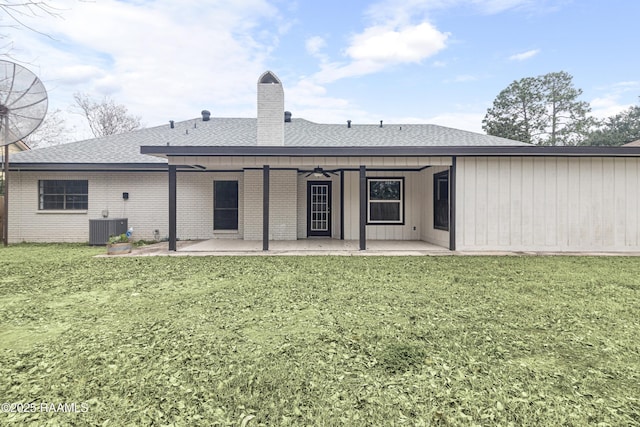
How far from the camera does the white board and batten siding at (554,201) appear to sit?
8.62 meters

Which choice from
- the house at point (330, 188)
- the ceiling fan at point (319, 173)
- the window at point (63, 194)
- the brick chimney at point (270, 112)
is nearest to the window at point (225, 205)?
the house at point (330, 188)

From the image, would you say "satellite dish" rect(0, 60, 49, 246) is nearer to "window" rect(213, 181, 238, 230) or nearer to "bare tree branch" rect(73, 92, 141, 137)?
"window" rect(213, 181, 238, 230)

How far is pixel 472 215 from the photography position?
870 centimetres

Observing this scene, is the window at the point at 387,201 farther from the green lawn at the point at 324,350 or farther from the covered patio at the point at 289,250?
the green lawn at the point at 324,350

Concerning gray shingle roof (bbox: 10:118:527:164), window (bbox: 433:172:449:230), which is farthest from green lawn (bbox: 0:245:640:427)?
gray shingle roof (bbox: 10:118:527:164)

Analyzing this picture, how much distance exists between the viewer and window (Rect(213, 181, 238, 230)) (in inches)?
454

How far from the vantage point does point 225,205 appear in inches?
455

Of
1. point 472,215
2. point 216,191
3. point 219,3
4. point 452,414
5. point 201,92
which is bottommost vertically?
point 452,414

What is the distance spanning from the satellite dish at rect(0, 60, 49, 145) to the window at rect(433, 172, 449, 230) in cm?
1163

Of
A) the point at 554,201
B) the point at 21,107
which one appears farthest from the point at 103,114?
the point at 554,201

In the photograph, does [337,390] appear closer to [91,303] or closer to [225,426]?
[225,426]

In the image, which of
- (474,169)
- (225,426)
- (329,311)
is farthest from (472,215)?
(225,426)

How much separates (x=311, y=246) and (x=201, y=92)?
2103 centimetres

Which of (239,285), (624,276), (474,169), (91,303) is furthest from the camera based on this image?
(474,169)
